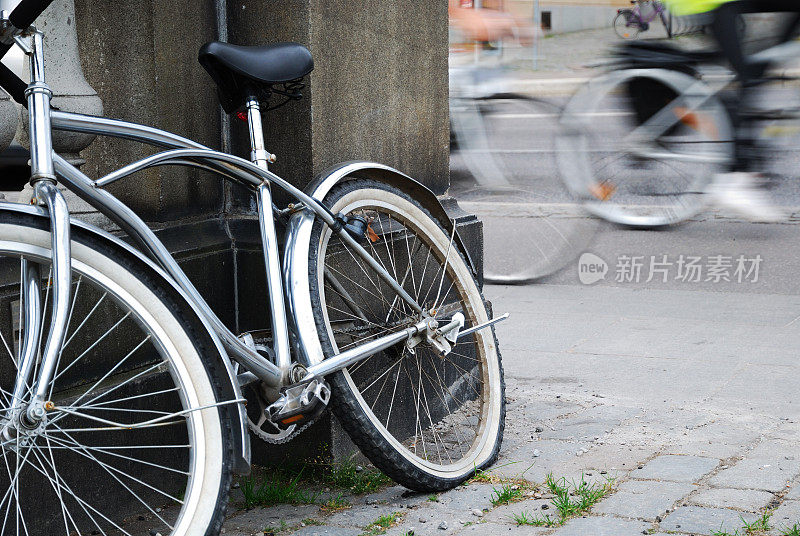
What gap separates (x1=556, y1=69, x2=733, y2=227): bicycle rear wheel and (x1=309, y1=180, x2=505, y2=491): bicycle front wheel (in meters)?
3.27

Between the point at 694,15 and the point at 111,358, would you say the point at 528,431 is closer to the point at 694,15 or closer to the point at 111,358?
the point at 111,358

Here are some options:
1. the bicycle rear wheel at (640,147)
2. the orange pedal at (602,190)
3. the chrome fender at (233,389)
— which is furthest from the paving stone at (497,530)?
the orange pedal at (602,190)

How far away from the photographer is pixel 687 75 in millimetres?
7309

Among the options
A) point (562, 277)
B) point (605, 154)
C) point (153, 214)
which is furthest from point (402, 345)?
point (605, 154)

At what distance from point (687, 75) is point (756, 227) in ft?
5.44

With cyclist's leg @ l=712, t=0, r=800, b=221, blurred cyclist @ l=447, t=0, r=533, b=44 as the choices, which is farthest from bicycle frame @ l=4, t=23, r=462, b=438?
blurred cyclist @ l=447, t=0, r=533, b=44

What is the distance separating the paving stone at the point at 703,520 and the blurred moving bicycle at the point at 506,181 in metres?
4.01

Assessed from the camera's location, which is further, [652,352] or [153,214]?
[652,352]

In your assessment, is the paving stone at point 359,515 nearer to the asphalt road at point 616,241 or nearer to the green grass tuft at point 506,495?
the green grass tuft at point 506,495

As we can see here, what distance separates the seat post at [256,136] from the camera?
3.06m

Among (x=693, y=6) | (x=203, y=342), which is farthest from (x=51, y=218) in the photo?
(x=693, y=6)

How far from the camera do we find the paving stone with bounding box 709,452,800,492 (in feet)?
10.8

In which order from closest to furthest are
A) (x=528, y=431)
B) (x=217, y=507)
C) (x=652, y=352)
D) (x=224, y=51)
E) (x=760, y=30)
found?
(x=217, y=507) < (x=224, y=51) < (x=528, y=431) < (x=652, y=352) < (x=760, y=30)

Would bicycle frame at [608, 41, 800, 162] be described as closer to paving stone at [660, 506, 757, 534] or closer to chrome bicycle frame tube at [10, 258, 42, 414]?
paving stone at [660, 506, 757, 534]
